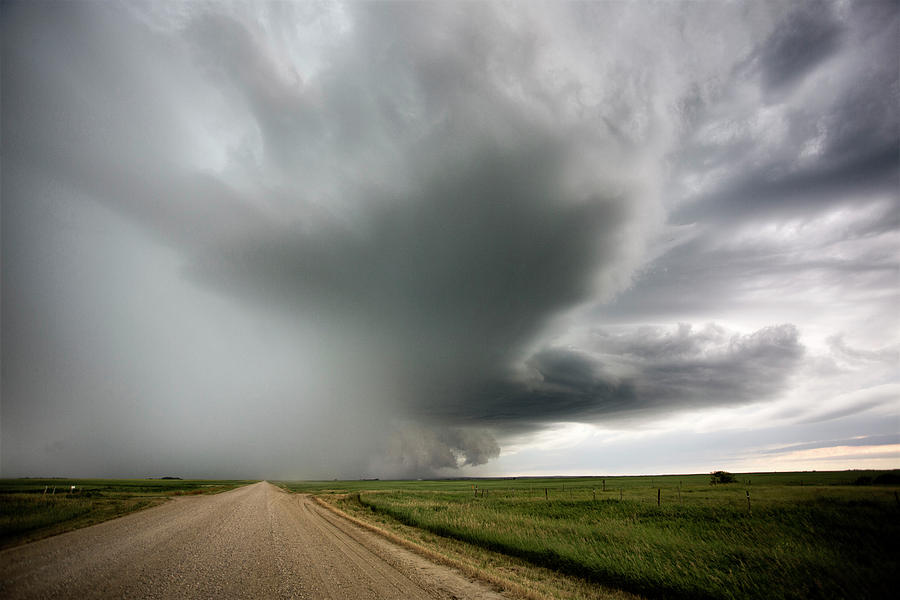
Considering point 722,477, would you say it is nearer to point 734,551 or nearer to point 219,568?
point 734,551

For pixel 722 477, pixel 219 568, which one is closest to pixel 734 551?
pixel 219 568

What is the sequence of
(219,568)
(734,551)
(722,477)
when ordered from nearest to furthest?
(219,568)
(734,551)
(722,477)

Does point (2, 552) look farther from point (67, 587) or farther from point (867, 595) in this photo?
point (867, 595)

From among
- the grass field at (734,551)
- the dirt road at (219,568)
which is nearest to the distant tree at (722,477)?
the grass field at (734,551)

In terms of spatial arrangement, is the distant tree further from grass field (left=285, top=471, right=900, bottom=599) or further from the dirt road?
the dirt road

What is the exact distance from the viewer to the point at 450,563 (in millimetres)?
14422

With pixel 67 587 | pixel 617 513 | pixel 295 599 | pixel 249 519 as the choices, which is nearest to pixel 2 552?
pixel 67 587

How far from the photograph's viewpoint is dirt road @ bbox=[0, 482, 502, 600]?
384 inches

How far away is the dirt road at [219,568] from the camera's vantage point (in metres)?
9.76

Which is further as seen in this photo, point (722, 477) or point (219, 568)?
point (722, 477)

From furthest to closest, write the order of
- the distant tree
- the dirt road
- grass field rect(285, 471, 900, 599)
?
the distant tree < grass field rect(285, 471, 900, 599) < the dirt road

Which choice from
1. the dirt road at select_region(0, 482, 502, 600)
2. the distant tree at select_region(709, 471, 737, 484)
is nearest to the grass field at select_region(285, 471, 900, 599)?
the dirt road at select_region(0, 482, 502, 600)

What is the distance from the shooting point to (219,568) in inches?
482

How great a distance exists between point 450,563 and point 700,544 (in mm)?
10051
